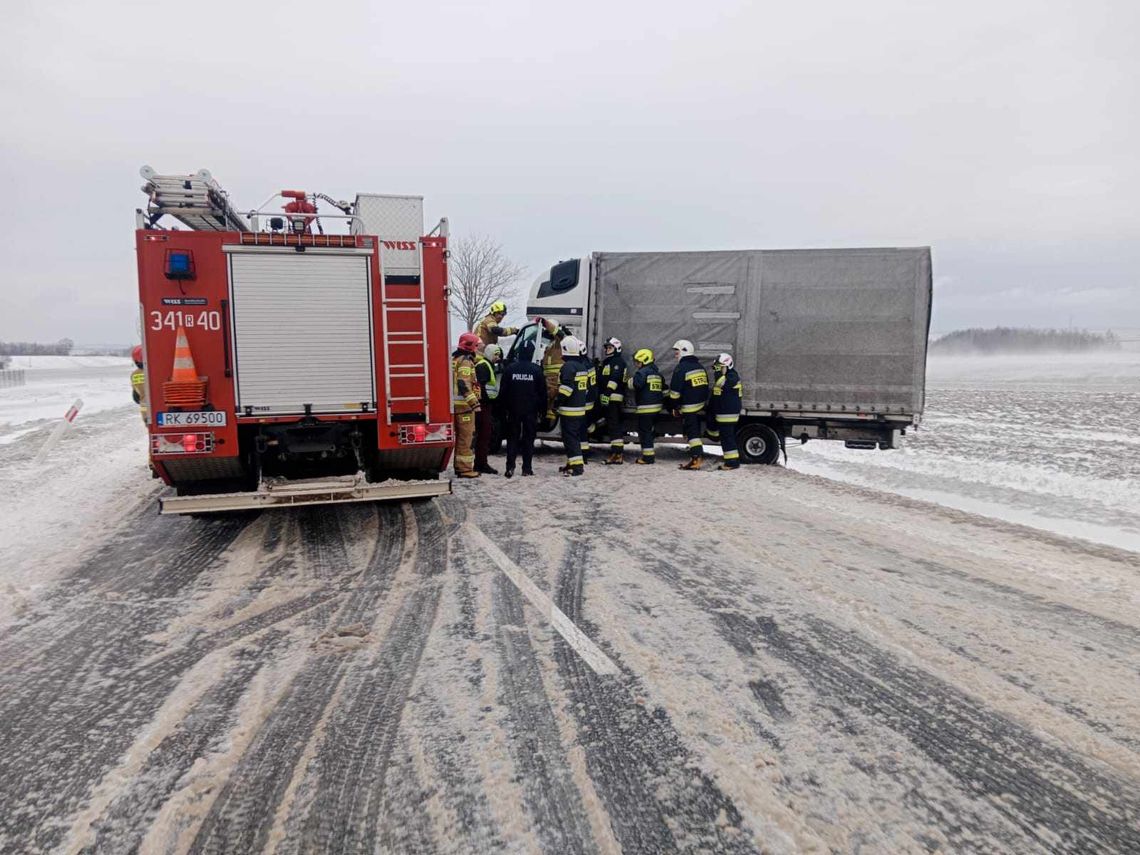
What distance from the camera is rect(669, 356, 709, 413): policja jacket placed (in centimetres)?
1080

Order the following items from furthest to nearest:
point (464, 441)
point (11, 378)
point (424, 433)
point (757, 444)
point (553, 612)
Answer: point (11, 378)
point (757, 444)
point (464, 441)
point (424, 433)
point (553, 612)

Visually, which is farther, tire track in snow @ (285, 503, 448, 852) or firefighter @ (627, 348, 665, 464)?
firefighter @ (627, 348, 665, 464)

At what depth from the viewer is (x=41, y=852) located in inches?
97.4

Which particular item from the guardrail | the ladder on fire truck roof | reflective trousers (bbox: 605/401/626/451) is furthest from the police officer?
the guardrail

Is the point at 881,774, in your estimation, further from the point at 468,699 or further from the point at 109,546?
the point at 109,546

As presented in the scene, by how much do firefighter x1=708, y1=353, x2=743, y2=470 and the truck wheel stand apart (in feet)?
2.52

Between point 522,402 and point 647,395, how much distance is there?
2.25m

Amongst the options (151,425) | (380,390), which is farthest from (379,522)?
(151,425)

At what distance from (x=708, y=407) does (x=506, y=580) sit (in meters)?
6.57

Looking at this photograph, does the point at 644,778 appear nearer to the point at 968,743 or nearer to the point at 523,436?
the point at 968,743

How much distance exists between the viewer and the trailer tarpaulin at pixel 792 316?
10539 millimetres

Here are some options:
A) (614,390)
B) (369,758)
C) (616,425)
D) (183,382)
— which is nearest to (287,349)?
(183,382)

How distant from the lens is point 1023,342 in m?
114

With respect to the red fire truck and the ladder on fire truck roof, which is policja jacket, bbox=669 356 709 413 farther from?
the ladder on fire truck roof
